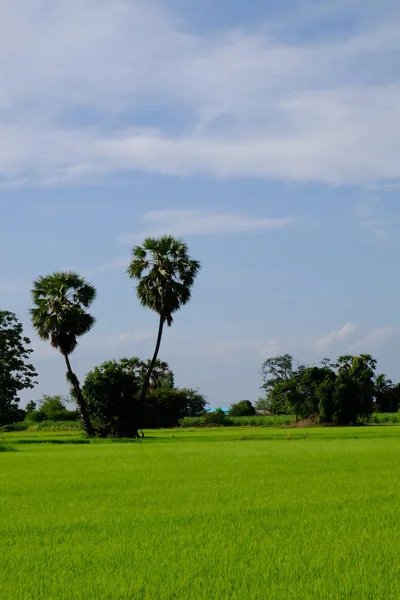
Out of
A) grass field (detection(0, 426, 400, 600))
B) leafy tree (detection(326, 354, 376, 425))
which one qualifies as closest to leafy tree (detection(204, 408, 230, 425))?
leafy tree (detection(326, 354, 376, 425))

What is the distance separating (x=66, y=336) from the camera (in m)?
58.0

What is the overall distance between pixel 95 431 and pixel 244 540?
49784mm

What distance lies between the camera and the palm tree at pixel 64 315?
57812mm

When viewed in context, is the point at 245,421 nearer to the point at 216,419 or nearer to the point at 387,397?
the point at 216,419

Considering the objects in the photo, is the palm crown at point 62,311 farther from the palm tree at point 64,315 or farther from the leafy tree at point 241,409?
the leafy tree at point 241,409

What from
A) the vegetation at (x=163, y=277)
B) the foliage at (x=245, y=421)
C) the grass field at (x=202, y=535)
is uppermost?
the vegetation at (x=163, y=277)

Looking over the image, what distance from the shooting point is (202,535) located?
40.2 ft

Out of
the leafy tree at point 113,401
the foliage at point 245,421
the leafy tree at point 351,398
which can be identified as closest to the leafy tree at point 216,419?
the foliage at point 245,421

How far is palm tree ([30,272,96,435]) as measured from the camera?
57.8 metres

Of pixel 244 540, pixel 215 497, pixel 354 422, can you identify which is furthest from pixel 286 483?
pixel 354 422

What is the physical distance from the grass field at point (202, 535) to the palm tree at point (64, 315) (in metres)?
34.3

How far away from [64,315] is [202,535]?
46547 millimetres

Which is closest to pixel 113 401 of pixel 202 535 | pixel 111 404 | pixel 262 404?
pixel 111 404

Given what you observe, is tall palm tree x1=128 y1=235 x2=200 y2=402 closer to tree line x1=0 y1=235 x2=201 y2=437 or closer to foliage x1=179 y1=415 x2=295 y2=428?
tree line x1=0 y1=235 x2=201 y2=437
